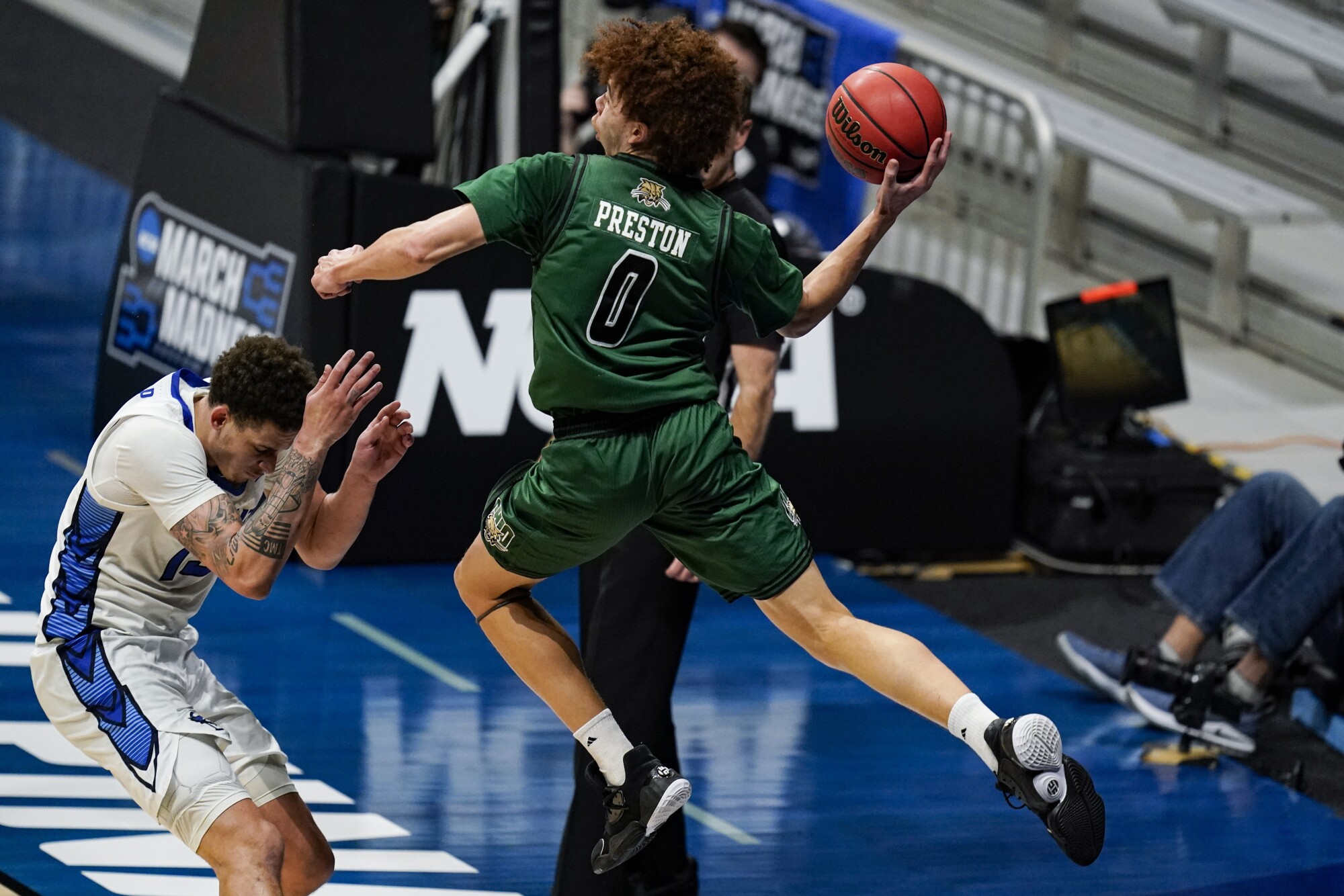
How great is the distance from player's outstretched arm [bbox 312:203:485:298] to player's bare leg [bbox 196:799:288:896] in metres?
1.23

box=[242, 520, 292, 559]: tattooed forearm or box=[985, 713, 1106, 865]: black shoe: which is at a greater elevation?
box=[242, 520, 292, 559]: tattooed forearm

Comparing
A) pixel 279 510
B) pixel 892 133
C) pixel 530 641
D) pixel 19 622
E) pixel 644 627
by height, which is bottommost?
pixel 19 622

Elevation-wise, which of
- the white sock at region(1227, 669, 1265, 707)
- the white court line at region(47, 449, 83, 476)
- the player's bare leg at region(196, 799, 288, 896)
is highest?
the player's bare leg at region(196, 799, 288, 896)

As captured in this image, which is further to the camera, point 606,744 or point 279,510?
point 606,744

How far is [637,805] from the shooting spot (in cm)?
500

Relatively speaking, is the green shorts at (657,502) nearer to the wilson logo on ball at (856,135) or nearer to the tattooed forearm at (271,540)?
the tattooed forearm at (271,540)

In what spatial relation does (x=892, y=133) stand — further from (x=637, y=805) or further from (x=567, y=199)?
(x=637, y=805)

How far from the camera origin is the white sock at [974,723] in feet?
15.8

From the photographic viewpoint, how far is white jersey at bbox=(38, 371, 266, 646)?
478 centimetres

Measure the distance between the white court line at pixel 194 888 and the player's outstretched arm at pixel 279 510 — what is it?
1.40 meters

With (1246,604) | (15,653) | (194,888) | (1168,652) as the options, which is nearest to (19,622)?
(15,653)

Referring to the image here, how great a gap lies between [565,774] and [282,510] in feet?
8.18

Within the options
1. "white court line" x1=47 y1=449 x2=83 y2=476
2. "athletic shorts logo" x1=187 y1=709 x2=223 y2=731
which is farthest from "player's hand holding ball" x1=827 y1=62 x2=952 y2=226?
"white court line" x1=47 y1=449 x2=83 y2=476

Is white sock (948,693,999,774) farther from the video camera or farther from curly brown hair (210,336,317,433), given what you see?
the video camera
